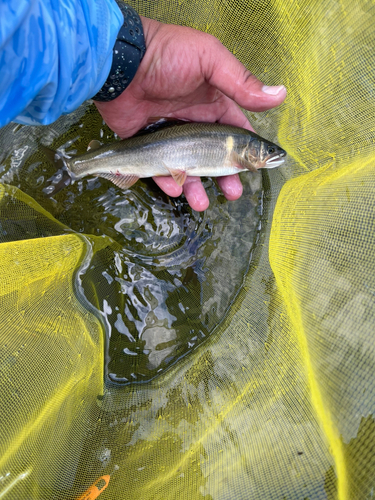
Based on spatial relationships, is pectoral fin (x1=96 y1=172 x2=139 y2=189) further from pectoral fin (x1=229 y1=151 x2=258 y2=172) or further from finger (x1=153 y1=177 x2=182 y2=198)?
pectoral fin (x1=229 y1=151 x2=258 y2=172)

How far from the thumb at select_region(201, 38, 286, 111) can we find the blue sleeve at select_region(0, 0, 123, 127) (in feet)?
1.86

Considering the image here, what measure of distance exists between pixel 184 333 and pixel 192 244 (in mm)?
722

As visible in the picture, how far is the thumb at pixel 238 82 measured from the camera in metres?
1.85

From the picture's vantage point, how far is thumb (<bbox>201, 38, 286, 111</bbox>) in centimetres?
185

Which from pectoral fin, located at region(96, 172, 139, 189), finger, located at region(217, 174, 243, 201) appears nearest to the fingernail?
finger, located at region(217, 174, 243, 201)

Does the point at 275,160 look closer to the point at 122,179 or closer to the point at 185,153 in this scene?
the point at 185,153

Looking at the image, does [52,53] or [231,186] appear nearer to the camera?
[52,53]

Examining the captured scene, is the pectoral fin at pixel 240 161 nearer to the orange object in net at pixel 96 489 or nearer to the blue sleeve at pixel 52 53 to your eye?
the blue sleeve at pixel 52 53

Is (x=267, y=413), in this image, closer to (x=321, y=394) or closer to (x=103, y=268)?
(x=321, y=394)

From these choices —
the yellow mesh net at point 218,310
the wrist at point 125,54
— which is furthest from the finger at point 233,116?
the wrist at point 125,54

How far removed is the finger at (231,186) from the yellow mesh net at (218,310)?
0.46 ft

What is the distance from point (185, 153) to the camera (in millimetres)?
2199

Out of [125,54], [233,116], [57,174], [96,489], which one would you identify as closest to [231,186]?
[233,116]

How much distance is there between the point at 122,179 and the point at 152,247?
600 mm
